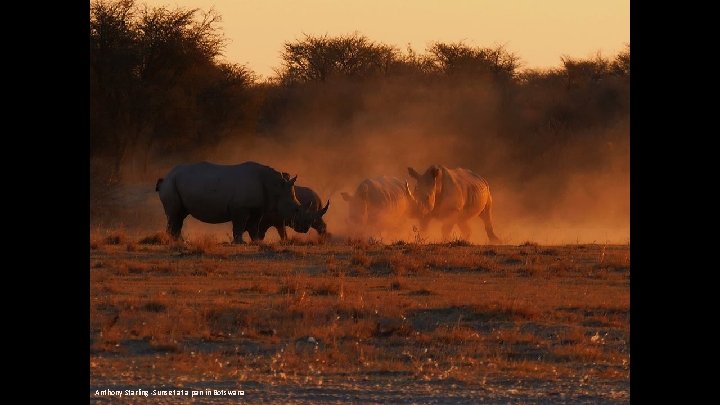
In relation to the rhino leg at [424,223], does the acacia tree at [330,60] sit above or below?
above

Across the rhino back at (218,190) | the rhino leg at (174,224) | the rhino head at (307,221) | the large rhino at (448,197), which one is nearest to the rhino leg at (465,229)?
the large rhino at (448,197)

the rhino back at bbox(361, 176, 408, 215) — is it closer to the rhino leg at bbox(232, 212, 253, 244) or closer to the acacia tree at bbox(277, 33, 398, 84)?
the rhino leg at bbox(232, 212, 253, 244)

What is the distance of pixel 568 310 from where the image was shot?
38.4ft

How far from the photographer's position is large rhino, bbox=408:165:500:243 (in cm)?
2236

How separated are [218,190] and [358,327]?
1056cm

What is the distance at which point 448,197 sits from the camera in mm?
22703

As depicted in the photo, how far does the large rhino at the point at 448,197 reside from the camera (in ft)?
73.4

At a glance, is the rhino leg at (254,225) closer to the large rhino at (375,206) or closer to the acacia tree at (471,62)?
the large rhino at (375,206)

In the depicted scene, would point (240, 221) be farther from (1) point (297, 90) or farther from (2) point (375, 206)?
(1) point (297, 90)

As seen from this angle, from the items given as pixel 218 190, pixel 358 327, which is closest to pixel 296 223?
pixel 218 190

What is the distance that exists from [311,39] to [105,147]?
13.7 metres

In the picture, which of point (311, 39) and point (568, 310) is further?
point (311, 39)

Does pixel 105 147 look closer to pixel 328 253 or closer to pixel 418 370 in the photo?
pixel 328 253
